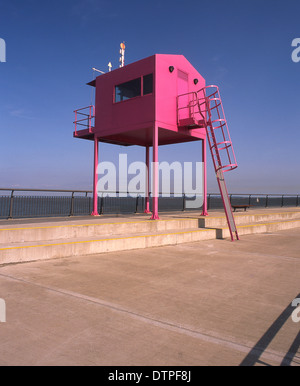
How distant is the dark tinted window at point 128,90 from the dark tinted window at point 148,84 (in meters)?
0.36

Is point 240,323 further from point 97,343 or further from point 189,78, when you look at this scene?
point 189,78

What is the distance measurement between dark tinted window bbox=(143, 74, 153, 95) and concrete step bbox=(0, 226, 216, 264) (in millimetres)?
6293

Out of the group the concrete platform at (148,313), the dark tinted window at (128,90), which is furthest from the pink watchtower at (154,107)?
the concrete platform at (148,313)

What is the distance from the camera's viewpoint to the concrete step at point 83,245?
6.31 metres

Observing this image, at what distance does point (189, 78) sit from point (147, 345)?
42.9 feet

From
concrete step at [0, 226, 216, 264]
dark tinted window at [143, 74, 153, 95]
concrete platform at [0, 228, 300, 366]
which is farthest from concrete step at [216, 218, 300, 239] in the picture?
dark tinted window at [143, 74, 153, 95]

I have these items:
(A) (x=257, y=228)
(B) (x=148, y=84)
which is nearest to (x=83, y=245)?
(B) (x=148, y=84)

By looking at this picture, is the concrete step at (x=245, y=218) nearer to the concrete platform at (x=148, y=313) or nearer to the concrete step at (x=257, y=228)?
the concrete step at (x=257, y=228)

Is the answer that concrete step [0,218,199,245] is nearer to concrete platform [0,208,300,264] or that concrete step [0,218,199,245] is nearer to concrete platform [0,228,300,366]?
concrete platform [0,208,300,264]

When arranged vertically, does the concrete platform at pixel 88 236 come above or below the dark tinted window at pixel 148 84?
below

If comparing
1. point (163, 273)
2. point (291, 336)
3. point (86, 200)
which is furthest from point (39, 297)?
point (86, 200)

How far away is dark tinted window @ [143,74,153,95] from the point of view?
40.3 ft

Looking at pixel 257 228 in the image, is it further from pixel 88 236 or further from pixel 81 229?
pixel 81 229

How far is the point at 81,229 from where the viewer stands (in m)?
8.76
